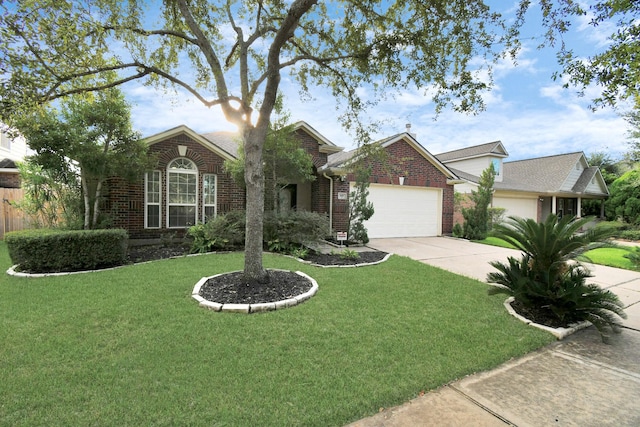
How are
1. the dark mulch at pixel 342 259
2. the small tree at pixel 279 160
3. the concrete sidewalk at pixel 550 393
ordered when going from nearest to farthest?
1. the concrete sidewalk at pixel 550 393
2. the dark mulch at pixel 342 259
3. the small tree at pixel 279 160

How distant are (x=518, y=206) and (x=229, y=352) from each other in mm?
20601

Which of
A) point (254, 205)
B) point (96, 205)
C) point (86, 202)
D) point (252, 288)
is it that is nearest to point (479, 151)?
point (254, 205)

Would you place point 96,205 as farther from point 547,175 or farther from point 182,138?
point 547,175

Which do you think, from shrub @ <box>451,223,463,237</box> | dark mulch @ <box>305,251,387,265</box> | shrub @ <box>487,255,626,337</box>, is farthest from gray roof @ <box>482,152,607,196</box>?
shrub @ <box>487,255,626,337</box>

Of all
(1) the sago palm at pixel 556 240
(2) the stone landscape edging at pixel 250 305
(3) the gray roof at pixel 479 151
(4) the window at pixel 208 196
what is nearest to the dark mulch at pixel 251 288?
(2) the stone landscape edging at pixel 250 305

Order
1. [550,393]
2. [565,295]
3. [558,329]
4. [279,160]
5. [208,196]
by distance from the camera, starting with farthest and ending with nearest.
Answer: [208,196]
[279,160]
[565,295]
[558,329]
[550,393]

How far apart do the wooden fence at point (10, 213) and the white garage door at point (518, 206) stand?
2245 cm

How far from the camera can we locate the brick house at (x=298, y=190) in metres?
9.74

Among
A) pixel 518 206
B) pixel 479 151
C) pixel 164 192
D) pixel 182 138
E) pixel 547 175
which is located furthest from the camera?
pixel 547 175

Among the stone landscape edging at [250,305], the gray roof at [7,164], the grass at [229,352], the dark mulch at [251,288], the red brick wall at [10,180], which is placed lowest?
the grass at [229,352]

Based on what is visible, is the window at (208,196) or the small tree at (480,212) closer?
the window at (208,196)

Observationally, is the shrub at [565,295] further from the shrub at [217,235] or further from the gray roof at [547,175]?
the gray roof at [547,175]

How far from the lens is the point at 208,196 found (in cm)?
1083

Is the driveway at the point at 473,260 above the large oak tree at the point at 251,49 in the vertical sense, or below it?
below
